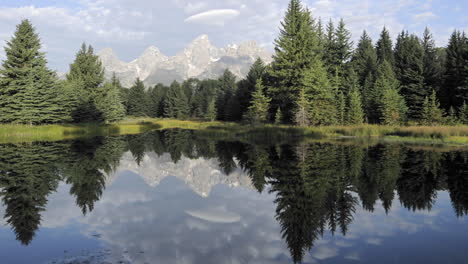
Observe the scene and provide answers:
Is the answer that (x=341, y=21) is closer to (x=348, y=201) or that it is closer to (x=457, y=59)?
(x=457, y=59)

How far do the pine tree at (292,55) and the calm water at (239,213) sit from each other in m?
29.4

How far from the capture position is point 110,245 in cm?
660

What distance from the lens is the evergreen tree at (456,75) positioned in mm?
42125

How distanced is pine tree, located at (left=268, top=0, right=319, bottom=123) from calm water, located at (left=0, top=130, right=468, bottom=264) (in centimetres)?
2941

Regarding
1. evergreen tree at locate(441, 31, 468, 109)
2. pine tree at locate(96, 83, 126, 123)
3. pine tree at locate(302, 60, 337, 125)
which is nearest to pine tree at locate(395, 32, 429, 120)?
evergreen tree at locate(441, 31, 468, 109)

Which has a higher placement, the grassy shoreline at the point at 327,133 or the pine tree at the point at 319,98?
the pine tree at the point at 319,98

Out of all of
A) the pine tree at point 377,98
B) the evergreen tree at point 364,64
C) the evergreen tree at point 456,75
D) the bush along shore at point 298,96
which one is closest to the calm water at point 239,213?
the bush along shore at point 298,96

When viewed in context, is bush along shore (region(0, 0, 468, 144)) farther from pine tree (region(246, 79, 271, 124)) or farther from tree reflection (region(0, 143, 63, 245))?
tree reflection (region(0, 143, 63, 245))

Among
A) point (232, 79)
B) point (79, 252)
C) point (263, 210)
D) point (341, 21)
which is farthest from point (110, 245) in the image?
point (232, 79)

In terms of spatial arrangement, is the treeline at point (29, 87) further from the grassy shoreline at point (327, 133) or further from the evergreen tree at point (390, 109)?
the evergreen tree at point (390, 109)

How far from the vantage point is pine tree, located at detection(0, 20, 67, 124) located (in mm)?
36344

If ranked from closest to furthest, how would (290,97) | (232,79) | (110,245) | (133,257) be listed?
(133,257) < (110,245) < (290,97) < (232,79)

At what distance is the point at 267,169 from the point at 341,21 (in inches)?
1928

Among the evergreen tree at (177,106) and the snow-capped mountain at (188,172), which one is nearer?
the snow-capped mountain at (188,172)
